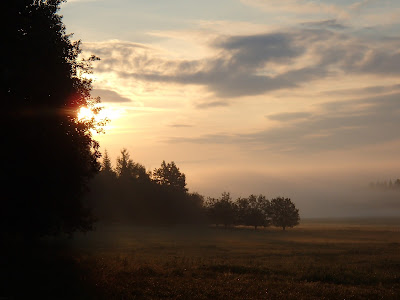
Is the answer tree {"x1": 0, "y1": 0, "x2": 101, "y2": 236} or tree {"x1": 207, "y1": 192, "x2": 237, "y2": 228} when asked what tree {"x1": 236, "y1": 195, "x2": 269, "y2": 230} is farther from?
tree {"x1": 0, "y1": 0, "x2": 101, "y2": 236}

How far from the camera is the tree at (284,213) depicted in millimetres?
139875

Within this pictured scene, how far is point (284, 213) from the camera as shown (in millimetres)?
140375

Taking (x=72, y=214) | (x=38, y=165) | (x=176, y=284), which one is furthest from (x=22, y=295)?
(x=72, y=214)

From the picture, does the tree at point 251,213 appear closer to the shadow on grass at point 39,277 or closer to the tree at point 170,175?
the tree at point 170,175

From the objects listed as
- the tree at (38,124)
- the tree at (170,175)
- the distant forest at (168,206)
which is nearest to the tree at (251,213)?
the distant forest at (168,206)

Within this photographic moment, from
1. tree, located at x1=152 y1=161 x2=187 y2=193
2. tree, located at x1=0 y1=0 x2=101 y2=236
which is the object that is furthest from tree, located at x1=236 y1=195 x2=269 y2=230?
tree, located at x1=0 y1=0 x2=101 y2=236

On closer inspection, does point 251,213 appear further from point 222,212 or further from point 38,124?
point 38,124

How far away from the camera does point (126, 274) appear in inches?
925

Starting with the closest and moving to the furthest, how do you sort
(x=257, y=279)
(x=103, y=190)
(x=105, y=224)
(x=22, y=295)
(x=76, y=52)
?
(x=22, y=295), (x=257, y=279), (x=76, y=52), (x=105, y=224), (x=103, y=190)

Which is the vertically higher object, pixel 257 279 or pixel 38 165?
pixel 38 165

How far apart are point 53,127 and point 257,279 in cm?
1470

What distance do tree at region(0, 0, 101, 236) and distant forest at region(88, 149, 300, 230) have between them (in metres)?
89.1

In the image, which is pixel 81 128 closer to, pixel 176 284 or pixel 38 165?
pixel 38 165

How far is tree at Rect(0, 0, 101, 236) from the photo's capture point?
82.8 ft
